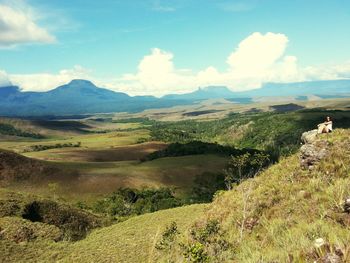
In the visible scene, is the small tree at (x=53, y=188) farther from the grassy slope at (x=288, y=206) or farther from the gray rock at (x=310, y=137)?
the gray rock at (x=310, y=137)

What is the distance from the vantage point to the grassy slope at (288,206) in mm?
17641

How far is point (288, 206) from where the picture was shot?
27.4 metres

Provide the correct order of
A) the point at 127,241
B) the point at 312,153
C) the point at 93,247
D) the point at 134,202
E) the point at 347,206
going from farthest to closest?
1. the point at 134,202
2. the point at 127,241
3. the point at 93,247
4. the point at 312,153
5. the point at 347,206

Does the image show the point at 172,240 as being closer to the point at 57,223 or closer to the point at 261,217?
the point at 261,217

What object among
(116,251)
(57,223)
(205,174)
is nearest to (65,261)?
(116,251)

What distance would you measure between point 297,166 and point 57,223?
1342 inches

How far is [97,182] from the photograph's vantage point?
12394 centimetres

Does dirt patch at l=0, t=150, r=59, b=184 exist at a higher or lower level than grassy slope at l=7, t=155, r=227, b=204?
higher

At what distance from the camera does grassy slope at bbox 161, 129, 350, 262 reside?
1764 cm

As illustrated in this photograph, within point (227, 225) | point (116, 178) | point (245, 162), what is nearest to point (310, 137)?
point (227, 225)

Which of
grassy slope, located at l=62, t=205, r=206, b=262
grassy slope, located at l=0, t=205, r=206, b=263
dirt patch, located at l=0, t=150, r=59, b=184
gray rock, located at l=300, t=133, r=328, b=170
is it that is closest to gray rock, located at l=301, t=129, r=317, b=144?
gray rock, located at l=300, t=133, r=328, b=170

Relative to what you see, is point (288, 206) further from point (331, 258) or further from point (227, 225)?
point (331, 258)

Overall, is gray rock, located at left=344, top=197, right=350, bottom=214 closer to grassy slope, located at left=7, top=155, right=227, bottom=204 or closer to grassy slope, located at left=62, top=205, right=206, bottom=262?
grassy slope, located at left=62, top=205, right=206, bottom=262

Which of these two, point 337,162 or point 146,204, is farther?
point 146,204
